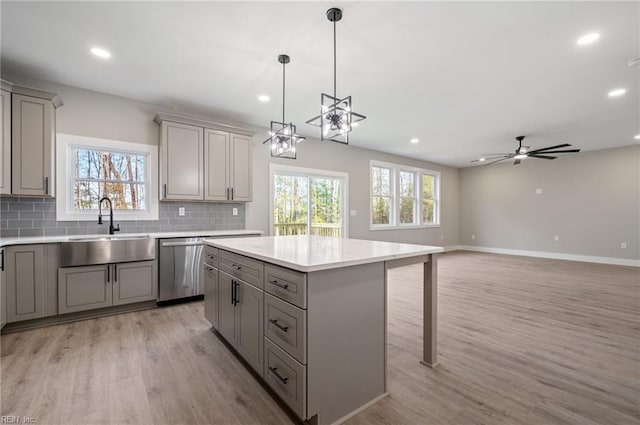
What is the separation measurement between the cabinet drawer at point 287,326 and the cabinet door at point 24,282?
2689mm

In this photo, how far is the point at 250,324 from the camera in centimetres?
194

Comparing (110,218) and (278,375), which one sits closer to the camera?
(278,375)

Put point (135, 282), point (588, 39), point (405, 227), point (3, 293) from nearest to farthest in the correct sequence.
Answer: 1. point (588, 39)
2. point (3, 293)
3. point (135, 282)
4. point (405, 227)

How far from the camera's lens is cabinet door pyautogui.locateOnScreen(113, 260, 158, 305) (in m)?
3.21

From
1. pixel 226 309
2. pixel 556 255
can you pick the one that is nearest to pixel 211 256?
pixel 226 309

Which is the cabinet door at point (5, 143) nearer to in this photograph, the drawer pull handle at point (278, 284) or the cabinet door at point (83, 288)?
the cabinet door at point (83, 288)

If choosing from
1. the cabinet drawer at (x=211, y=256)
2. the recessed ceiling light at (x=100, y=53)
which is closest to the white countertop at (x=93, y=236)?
the cabinet drawer at (x=211, y=256)

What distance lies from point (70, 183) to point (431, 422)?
432 centimetres

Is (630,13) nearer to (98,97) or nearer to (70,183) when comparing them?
(98,97)

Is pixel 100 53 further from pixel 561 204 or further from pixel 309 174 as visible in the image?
pixel 561 204

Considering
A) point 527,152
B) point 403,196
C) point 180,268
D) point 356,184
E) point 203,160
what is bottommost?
point 180,268

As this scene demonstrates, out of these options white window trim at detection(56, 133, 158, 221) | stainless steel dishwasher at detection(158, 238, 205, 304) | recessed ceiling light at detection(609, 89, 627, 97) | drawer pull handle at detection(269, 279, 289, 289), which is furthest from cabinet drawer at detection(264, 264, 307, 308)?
recessed ceiling light at detection(609, 89, 627, 97)

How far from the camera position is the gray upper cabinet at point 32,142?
9.45 feet

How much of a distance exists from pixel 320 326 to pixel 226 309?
46.0 inches
